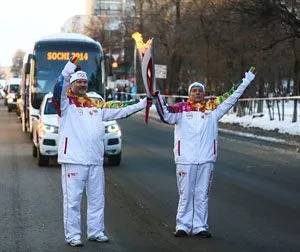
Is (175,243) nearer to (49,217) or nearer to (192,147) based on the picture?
(192,147)

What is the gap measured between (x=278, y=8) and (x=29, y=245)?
19.8 m

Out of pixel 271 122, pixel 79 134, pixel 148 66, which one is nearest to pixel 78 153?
pixel 79 134

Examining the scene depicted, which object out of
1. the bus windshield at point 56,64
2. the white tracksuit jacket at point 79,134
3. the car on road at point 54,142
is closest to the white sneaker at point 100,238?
the white tracksuit jacket at point 79,134

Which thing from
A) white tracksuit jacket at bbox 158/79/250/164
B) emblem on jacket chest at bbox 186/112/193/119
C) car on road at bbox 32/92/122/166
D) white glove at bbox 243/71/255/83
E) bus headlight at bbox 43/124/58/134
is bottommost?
car on road at bbox 32/92/122/166

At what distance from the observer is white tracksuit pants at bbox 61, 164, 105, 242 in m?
7.37

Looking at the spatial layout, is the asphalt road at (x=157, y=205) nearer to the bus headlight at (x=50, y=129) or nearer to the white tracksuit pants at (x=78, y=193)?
the white tracksuit pants at (x=78, y=193)

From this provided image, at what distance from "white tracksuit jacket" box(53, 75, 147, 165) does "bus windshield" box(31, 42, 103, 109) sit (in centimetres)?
1486

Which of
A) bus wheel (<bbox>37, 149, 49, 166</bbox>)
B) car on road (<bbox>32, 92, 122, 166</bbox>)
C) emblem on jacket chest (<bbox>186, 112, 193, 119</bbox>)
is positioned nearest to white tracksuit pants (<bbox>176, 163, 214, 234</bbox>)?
emblem on jacket chest (<bbox>186, 112, 193, 119</bbox>)

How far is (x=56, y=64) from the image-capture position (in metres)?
22.4

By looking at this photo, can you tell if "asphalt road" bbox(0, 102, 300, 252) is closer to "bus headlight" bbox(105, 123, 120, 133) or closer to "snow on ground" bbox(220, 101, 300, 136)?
"bus headlight" bbox(105, 123, 120, 133)

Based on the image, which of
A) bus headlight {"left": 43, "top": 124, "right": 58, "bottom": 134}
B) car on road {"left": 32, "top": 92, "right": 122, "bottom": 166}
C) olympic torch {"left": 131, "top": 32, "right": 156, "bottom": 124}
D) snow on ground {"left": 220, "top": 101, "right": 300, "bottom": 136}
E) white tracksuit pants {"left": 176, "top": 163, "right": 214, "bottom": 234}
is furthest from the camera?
snow on ground {"left": 220, "top": 101, "right": 300, "bottom": 136}

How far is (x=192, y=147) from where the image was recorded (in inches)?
305

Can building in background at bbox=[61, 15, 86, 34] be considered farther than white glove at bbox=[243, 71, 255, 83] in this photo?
Yes

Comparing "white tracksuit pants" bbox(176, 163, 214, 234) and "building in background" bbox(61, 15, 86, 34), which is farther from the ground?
"building in background" bbox(61, 15, 86, 34)
